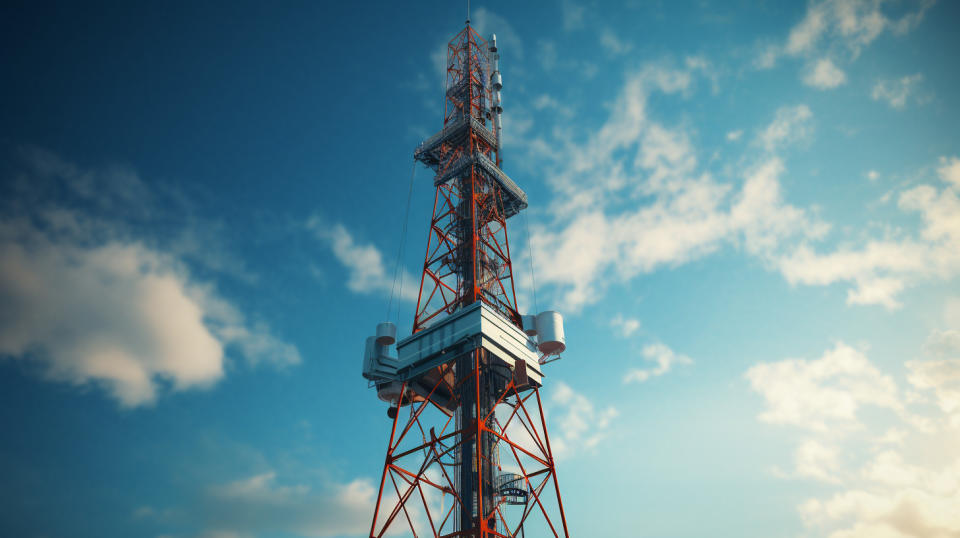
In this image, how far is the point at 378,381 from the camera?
166ft

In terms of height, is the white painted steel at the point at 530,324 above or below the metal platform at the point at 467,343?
above

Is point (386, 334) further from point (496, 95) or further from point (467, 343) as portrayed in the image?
point (496, 95)

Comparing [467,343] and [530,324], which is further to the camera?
[530,324]

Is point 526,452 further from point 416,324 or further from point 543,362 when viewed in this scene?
point 416,324

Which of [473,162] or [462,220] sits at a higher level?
[473,162]

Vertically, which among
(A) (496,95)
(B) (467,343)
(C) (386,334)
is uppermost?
(A) (496,95)

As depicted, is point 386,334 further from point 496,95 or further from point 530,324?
point 496,95

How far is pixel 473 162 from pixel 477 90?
491 inches

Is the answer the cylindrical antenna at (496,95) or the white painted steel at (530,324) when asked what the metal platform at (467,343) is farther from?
the cylindrical antenna at (496,95)

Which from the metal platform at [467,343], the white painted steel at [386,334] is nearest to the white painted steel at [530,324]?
the metal platform at [467,343]

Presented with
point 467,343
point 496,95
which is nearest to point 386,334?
point 467,343

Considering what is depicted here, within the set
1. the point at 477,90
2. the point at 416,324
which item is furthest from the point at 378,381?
the point at 477,90

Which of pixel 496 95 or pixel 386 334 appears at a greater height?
pixel 496 95

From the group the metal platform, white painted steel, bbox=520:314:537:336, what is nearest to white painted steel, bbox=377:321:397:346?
the metal platform
